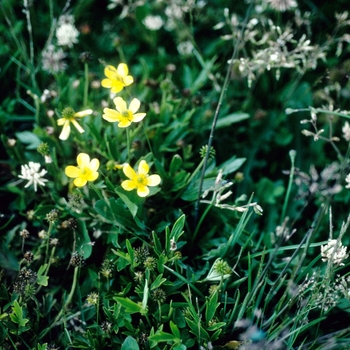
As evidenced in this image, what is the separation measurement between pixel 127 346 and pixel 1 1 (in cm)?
195

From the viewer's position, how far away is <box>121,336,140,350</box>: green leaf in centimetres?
143

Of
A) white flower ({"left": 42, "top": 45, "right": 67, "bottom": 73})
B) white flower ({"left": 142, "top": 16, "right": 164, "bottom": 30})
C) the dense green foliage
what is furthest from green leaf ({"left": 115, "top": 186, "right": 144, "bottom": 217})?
white flower ({"left": 142, "top": 16, "right": 164, "bottom": 30})

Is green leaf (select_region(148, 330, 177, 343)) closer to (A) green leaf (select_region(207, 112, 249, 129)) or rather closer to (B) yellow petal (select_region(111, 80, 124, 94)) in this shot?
(B) yellow petal (select_region(111, 80, 124, 94))

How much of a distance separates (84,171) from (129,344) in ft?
1.90

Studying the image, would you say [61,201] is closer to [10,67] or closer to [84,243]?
[84,243]

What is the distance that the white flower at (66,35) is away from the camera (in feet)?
7.82

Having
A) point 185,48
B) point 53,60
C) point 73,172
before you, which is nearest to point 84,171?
point 73,172

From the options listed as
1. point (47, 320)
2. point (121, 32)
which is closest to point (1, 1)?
point (121, 32)

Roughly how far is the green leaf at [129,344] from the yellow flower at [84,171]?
52cm

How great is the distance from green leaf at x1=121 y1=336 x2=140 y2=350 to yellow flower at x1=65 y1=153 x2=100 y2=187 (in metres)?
0.52

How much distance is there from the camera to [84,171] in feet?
4.95

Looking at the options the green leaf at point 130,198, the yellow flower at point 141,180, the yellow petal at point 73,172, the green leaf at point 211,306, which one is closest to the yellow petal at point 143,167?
the yellow flower at point 141,180

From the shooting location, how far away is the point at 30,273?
1.52 m

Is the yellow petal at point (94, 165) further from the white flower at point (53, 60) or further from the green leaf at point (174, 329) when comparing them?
the white flower at point (53, 60)
